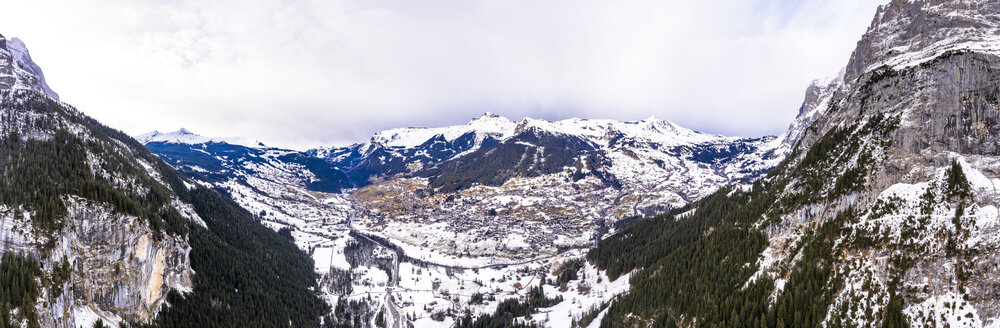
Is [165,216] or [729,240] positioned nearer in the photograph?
[729,240]

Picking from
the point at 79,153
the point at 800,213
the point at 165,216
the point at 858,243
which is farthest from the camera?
the point at 165,216

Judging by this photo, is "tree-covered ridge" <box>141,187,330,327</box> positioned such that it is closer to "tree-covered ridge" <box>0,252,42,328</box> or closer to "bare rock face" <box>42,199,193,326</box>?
"bare rock face" <box>42,199,193,326</box>

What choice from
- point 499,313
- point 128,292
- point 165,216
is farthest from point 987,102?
point 165,216

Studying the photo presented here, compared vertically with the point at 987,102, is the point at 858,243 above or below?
below

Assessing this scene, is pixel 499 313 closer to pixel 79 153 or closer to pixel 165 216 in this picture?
pixel 165 216

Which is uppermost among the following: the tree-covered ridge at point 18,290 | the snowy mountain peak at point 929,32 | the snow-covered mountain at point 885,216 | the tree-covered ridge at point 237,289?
the snowy mountain peak at point 929,32

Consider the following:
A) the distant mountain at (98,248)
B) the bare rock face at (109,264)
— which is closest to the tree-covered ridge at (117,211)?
the distant mountain at (98,248)

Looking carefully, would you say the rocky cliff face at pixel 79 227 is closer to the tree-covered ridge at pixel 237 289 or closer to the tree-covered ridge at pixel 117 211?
the tree-covered ridge at pixel 117 211

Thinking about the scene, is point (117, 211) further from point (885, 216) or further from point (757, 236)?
point (885, 216)

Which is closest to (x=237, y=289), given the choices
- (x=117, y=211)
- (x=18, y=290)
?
(x=117, y=211)
